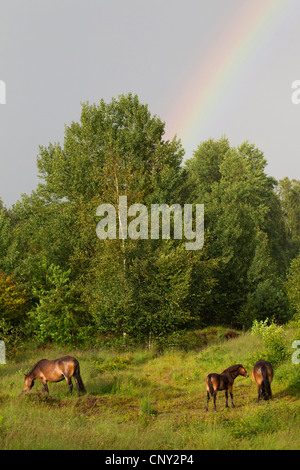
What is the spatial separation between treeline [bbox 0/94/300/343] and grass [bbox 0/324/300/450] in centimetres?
296

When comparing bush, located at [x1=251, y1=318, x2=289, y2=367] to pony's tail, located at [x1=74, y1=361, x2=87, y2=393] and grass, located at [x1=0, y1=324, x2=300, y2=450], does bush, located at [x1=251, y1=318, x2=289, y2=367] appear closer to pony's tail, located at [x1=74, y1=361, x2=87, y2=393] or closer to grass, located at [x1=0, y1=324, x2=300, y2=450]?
grass, located at [x1=0, y1=324, x2=300, y2=450]

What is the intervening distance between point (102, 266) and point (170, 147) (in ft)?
44.3

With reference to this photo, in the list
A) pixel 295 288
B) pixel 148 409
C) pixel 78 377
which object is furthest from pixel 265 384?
pixel 295 288

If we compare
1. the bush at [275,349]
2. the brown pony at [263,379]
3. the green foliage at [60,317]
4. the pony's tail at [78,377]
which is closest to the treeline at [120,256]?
the green foliage at [60,317]

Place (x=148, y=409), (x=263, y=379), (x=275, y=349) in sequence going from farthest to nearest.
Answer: (x=275, y=349), (x=263, y=379), (x=148, y=409)

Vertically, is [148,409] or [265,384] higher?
[265,384]

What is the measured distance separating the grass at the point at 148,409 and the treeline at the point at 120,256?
9.72 ft

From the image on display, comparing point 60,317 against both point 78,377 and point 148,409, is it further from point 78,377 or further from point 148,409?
point 148,409

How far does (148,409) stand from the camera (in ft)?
37.3

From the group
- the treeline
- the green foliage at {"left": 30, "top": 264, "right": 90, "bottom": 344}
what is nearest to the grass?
the green foliage at {"left": 30, "top": 264, "right": 90, "bottom": 344}

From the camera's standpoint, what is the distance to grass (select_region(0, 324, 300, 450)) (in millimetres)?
8125

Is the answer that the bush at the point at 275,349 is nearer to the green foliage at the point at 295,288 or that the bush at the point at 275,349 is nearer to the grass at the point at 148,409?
the grass at the point at 148,409

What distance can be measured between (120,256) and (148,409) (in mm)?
11258

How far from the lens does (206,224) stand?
32.7 meters
